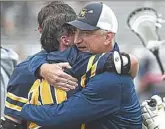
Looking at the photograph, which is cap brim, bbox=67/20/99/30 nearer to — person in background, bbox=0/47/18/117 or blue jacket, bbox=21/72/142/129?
blue jacket, bbox=21/72/142/129

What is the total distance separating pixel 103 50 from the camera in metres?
2.59

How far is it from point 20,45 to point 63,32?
312cm

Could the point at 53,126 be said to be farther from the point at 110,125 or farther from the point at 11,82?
the point at 11,82

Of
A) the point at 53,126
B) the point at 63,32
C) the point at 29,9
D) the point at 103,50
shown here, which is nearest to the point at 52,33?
the point at 63,32

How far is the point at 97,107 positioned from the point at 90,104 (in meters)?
0.03

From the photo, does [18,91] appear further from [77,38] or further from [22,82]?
[77,38]

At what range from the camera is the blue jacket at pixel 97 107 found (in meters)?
2.47

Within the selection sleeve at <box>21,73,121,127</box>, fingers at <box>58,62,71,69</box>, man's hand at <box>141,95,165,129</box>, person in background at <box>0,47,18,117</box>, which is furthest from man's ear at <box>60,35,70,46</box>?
person in background at <box>0,47,18,117</box>

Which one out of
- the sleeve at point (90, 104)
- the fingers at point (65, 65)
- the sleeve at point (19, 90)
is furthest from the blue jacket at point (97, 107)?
the sleeve at point (19, 90)

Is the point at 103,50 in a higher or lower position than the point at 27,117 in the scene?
higher

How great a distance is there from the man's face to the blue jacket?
152 millimetres

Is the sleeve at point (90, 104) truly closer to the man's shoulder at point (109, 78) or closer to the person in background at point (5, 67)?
the man's shoulder at point (109, 78)

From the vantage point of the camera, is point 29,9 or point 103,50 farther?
point 29,9

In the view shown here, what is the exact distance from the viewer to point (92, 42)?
101 inches
